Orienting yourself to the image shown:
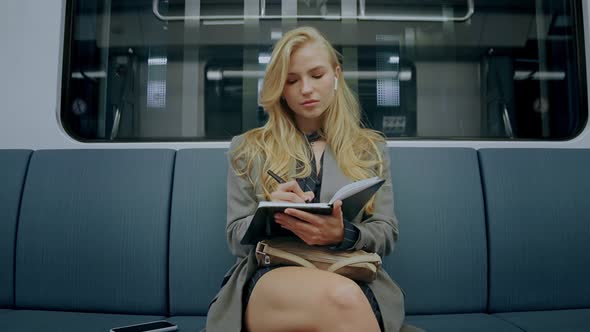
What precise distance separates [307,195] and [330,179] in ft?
0.83

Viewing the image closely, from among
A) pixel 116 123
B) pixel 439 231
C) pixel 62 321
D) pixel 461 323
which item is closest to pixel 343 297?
pixel 461 323

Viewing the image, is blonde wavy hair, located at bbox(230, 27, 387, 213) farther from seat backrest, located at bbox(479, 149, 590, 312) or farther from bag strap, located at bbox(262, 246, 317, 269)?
seat backrest, located at bbox(479, 149, 590, 312)

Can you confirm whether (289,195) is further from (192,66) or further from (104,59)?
(104,59)

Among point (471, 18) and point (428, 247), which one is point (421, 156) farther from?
point (471, 18)

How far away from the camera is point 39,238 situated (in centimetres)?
195

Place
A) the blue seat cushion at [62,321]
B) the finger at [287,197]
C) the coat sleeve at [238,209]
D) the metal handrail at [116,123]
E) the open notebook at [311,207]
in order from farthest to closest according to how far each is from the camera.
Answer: the metal handrail at [116,123] < the blue seat cushion at [62,321] < the coat sleeve at [238,209] < the finger at [287,197] < the open notebook at [311,207]

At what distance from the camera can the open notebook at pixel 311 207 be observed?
3.91 feet

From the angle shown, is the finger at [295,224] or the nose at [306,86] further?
the nose at [306,86]

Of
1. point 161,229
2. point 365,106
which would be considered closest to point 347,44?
point 365,106

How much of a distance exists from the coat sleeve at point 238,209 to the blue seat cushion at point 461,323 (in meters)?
0.73

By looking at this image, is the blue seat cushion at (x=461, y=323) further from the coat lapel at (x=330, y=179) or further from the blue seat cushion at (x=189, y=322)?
the blue seat cushion at (x=189, y=322)

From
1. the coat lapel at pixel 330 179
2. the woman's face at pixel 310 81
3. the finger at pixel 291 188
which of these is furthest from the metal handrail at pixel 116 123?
the finger at pixel 291 188

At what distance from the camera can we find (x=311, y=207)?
119cm

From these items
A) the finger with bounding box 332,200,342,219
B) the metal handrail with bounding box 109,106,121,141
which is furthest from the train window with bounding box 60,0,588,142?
the finger with bounding box 332,200,342,219
